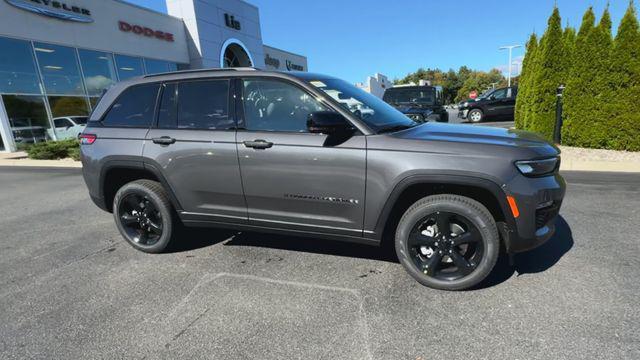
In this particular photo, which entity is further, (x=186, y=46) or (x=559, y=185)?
(x=186, y=46)

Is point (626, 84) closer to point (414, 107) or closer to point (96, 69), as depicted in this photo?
point (414, 107)

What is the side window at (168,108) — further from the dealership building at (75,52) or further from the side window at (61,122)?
the side window at (61,122)

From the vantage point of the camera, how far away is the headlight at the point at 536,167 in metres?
2.52

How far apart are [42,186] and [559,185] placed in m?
9.50

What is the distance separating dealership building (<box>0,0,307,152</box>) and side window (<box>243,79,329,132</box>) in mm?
14541

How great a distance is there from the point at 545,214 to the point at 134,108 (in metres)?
3.87

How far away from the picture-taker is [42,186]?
7824mm

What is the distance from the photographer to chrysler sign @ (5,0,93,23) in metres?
13.0

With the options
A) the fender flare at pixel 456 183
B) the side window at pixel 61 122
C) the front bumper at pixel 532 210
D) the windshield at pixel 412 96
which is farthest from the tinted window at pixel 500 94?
the side window at pixel 61 122

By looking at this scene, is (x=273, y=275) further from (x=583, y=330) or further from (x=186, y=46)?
(x=186, y=46)

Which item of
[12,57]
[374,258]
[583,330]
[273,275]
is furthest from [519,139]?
[12,57]

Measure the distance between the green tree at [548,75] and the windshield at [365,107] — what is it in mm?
7321

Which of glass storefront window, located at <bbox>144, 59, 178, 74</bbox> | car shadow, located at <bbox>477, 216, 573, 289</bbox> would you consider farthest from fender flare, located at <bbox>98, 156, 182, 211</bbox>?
glass storefront window, located at <bbox>144, 59, 178, 74</bbox>

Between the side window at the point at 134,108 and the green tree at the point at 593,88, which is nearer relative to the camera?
the side window at the point at 134,108
